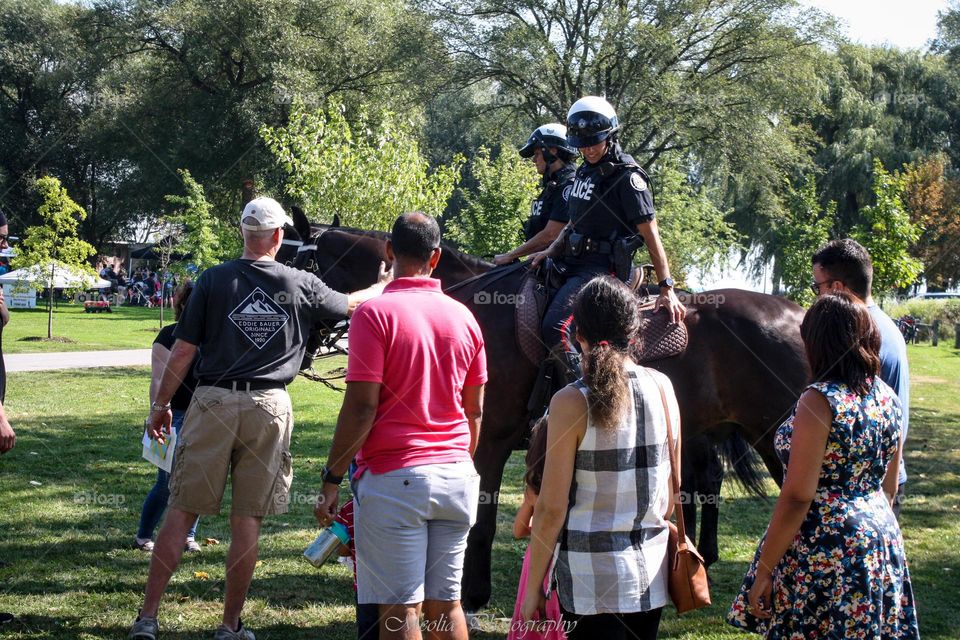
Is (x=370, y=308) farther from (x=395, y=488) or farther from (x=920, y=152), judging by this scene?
(x=920, y=152)

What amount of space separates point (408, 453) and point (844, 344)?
5.82ft

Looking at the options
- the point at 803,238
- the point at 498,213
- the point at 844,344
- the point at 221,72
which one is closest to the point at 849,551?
the point at 844,344

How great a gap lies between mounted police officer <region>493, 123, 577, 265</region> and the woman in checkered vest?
3009 millimetres

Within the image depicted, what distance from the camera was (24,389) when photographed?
1488 cm

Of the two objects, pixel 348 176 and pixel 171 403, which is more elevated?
pixel 348 176

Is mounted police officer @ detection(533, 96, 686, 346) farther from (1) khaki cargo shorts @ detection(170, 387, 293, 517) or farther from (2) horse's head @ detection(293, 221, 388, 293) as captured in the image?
(1) khaki cargo shorts @ detection(170, 387, 293, 517)

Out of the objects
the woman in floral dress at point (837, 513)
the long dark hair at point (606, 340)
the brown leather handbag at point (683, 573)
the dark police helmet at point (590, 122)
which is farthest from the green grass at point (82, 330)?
the woman in floral dress at point (837, 513)

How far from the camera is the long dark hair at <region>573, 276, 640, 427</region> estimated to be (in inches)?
120

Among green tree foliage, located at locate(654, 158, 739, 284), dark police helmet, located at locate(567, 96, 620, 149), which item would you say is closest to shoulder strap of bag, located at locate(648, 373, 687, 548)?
dark police helmet, located at locate(567, 96, 620, 149)

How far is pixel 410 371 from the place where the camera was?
3641 mm

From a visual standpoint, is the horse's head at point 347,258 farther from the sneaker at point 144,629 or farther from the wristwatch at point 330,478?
the wristwatch at point 330,478

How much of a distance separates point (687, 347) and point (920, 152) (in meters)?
36.8

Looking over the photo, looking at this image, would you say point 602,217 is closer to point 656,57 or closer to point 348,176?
point 348,176

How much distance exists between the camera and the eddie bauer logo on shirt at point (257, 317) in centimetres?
478
